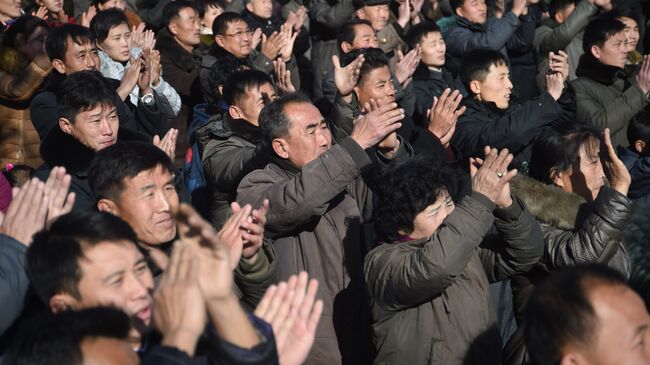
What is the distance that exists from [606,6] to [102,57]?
5371 mm

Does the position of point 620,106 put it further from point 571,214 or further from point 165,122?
point 165,122

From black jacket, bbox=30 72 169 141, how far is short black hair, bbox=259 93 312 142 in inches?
52.2

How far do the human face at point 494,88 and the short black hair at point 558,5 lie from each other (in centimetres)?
430

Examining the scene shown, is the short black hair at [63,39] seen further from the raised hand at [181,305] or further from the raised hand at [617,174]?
the raised hand at [181,305]

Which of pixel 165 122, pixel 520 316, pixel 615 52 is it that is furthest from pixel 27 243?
pixel 615 52

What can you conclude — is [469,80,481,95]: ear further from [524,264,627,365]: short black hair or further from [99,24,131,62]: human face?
[524,264,627,365]: short black hair

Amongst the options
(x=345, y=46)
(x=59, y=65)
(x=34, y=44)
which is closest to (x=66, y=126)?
(x=59, y=65)

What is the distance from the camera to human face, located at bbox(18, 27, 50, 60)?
739 cm

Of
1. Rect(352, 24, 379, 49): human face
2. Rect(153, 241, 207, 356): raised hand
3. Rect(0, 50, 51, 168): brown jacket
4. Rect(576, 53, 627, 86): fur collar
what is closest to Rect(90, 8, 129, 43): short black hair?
Rect(0, 50, 51, 168): brown jacket

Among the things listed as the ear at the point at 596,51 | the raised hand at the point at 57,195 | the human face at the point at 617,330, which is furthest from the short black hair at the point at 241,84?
the human face at the point at 617,330

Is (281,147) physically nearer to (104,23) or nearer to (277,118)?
(277,118)

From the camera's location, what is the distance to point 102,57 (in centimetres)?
781

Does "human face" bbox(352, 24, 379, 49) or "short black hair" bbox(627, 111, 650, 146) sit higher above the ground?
"short black hair" bbox(627, 111, 650, 146)

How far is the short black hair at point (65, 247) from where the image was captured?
332cm
